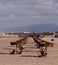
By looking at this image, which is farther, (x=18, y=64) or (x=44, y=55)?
(x=44, y=55)

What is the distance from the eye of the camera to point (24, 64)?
2111 centimetres

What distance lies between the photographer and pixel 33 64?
21.0 metres

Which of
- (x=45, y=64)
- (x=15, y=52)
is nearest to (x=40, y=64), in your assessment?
(x=45, y=64)

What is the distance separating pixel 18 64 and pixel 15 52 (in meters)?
9.19

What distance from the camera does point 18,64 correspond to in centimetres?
2105

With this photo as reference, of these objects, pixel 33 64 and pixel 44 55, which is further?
pixel 44 55

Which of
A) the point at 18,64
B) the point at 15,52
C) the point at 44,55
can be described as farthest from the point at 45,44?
the point at 18,64

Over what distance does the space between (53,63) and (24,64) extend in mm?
1986

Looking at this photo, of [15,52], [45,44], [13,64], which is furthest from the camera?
[15,52]

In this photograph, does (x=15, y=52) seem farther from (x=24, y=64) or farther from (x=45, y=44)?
(x=24, y=64)

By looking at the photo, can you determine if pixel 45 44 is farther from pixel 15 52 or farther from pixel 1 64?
pixel 1 64

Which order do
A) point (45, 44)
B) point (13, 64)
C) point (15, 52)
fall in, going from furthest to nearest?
point (15, 52) → point (45, 44) → point (13, 64)

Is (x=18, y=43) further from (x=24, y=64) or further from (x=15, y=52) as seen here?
(x=24, y=64)

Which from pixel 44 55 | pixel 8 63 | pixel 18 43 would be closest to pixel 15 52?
pixel 18 43
